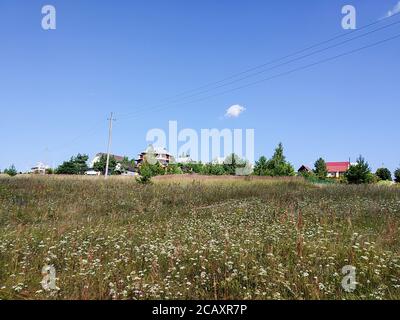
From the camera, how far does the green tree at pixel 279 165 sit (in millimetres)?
51216

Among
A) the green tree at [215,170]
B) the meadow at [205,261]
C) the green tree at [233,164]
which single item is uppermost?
the green tree at [233,164]

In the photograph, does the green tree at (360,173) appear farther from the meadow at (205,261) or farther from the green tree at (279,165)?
the meadow at (205,261)

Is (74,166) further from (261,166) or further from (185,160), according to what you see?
(261,166)

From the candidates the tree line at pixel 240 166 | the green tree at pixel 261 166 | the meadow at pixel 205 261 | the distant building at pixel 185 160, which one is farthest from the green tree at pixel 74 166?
the meadow at pixel 205 261

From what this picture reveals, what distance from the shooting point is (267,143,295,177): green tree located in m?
51.2

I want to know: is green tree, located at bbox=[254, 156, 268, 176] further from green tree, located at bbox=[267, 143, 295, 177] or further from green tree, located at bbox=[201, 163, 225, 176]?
green tree, located at bbox=[201, 163, 225, 176]

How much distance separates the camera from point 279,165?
52.4m

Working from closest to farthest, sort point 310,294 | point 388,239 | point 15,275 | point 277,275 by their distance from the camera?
1. point 310,294
2. point 277,275
3. point 15,275
4. point 388,239

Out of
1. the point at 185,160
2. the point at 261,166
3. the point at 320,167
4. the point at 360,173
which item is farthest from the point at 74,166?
the point at 360,173

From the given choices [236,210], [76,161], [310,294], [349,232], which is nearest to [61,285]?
[310,294]

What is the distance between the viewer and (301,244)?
6137mm

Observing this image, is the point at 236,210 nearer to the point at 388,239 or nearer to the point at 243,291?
the point at 388,239

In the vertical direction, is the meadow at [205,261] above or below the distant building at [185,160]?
below

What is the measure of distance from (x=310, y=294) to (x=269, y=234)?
2938 millimetres
